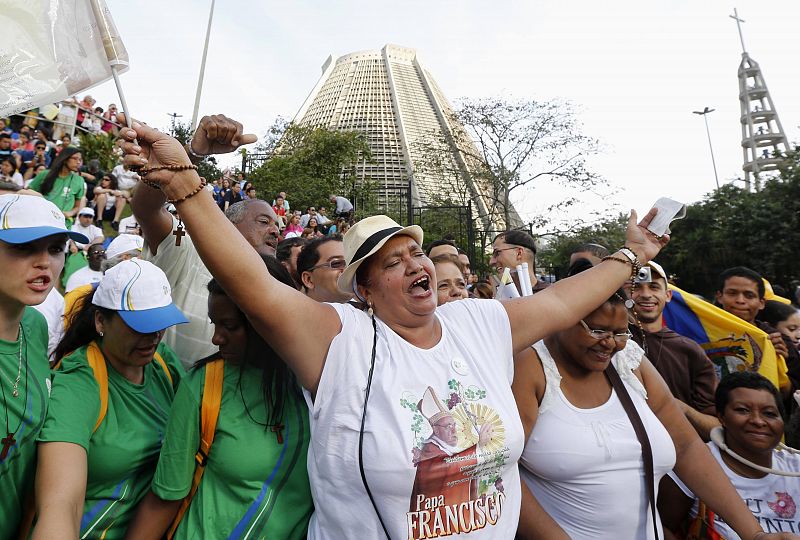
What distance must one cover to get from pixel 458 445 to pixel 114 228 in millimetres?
10558

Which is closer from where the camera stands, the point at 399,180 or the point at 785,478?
the point at 785,478

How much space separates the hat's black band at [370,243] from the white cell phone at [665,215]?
1.16m

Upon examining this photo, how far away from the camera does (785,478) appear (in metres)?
2.57

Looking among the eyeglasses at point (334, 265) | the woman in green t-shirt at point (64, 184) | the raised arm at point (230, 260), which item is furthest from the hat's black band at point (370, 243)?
the woman in green t-shirt at point (64, 184)

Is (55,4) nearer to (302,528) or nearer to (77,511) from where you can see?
(77,511)

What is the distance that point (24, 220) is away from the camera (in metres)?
1.69

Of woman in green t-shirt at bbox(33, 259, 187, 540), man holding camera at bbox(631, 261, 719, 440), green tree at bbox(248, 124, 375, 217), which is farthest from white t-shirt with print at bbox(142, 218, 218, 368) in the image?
green tree at bbox(248, 124, 375, 217)

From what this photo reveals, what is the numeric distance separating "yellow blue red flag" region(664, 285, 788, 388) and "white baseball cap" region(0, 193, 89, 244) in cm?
382

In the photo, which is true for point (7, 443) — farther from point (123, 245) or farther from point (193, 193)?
point (123, 245)

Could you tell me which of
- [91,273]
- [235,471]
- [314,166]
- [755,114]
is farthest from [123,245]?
[755,114]

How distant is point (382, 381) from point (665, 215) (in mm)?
1472

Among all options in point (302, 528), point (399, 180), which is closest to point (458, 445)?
point (302, 528)

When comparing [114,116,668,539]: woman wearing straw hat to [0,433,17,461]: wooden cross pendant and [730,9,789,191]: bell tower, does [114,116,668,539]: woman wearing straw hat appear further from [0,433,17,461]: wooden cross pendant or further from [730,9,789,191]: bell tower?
[730,9,789,191]: bell tower

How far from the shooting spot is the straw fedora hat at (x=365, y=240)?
191 cm
